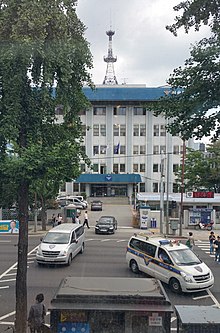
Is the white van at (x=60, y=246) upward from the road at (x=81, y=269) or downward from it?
upward

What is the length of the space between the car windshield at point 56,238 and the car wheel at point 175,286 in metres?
6.05

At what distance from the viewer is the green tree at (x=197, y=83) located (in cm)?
953

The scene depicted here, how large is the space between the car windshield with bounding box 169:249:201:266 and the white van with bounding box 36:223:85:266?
5.20 m

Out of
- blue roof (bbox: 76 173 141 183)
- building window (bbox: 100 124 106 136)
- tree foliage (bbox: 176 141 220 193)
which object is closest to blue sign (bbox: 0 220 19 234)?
tree foliage (bbox: 176 141 220 193)

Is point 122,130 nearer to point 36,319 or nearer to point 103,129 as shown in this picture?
point 103,129

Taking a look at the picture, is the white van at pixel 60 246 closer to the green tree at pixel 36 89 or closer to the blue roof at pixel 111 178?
the green tree at pixel 36 89

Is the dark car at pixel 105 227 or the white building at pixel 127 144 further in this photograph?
the white building at pixel 127 144

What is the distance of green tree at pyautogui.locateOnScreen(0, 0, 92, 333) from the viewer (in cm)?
876

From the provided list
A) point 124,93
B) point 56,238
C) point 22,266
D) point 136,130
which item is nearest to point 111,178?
point 136,130

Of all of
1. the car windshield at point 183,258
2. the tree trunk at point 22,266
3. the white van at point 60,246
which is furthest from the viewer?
the white van at point 60,246

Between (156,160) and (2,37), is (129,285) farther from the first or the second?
(156,160)

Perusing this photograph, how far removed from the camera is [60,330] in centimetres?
648

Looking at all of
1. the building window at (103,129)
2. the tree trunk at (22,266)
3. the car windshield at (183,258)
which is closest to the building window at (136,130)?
the building window at (103,129)

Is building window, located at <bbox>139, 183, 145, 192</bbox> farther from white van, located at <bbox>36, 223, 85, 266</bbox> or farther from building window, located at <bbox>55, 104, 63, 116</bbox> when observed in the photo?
building window, located at <bbox>55, 104, 63, 116</bbox>
